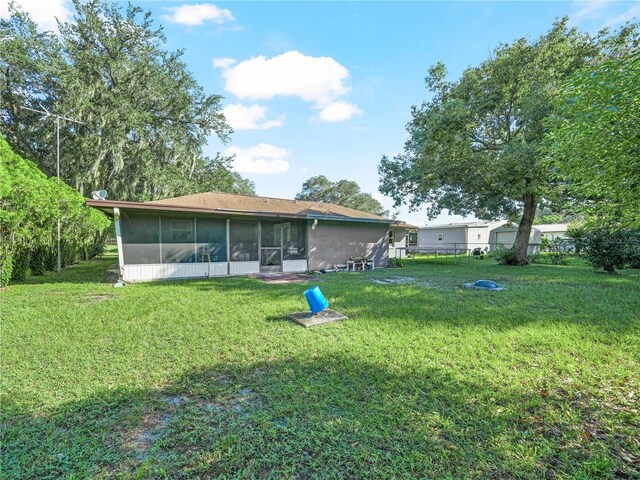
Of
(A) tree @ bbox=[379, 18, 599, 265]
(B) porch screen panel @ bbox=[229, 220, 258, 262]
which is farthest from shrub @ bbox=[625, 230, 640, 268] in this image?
(B) porch screen panel @ bbox=[229, 220, 258, 262]

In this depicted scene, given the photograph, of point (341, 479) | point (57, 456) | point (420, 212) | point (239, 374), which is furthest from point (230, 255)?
point (420, 212)

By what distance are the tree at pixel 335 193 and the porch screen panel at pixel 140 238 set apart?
35676 millimetres

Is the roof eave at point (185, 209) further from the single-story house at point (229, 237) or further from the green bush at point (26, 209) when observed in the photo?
the green bush at point (26, 209)

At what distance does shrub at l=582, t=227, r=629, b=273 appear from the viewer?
9977 millimetres

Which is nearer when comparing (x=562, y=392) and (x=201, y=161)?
(x=562, y=392)

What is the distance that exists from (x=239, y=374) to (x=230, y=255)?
8021 mm

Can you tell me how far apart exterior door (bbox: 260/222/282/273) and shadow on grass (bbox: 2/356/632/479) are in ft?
27.9

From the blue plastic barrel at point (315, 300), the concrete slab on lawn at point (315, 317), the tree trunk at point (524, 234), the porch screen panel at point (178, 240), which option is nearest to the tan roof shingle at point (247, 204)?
the porch screen panel at point (178, 240)

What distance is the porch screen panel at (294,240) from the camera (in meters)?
12.1

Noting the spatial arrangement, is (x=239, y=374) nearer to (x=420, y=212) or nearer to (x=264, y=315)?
(x=264, y=315)

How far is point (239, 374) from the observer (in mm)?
3340

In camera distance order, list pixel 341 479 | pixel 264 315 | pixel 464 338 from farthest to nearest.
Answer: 1. pixel 264 315
2. pixel 464 338
3. pixel 341 479

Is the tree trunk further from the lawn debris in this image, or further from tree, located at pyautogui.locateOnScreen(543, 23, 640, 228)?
tree, located at pyautogui.locateOnScreen(543, 23, 640, 228)

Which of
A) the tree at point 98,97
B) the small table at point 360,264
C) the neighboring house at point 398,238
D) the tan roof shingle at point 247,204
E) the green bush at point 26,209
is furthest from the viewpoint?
the neighboring house at point 398,238
